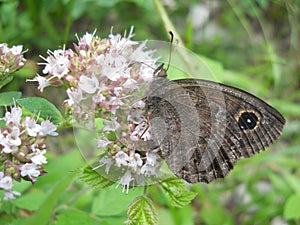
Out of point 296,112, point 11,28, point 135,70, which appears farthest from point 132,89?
point 296,112

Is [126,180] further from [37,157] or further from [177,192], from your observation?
[37,157]

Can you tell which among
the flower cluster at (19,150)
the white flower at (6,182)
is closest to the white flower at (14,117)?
the flower cluster at (19,150)

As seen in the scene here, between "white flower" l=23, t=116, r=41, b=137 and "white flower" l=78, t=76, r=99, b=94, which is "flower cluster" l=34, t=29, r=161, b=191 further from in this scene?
"white flower" l=23, t=116, r=41, b=137

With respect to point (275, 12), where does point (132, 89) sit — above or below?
below

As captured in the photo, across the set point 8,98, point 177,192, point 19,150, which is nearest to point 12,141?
point 19,150

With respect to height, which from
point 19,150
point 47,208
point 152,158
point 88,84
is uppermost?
point 88,84

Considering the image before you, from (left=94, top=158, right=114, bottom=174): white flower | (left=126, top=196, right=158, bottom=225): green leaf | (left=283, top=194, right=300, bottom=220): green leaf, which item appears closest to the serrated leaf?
(left=94, top=158, right=114, bottom=174): white flower

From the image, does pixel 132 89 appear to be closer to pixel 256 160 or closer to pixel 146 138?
pixel 146 138
